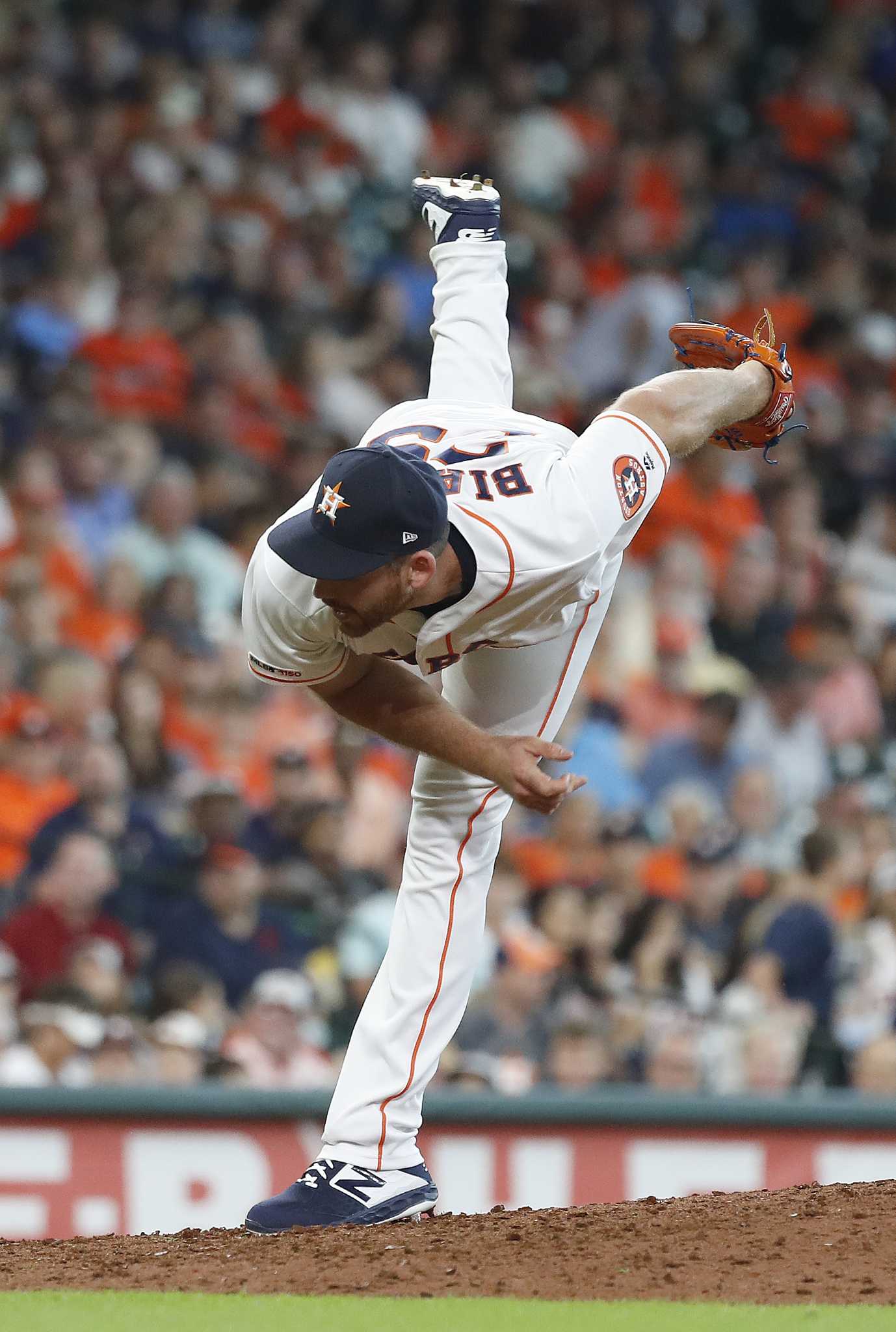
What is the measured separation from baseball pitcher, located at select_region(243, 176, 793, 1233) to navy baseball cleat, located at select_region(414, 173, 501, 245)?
125 millimetres

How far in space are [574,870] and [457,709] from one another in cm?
320

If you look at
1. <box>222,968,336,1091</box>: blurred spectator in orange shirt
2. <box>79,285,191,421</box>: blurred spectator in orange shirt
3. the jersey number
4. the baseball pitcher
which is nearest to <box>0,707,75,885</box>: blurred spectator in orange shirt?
<box>222,968,336,1091</box>: blurred spectator in orange shirt

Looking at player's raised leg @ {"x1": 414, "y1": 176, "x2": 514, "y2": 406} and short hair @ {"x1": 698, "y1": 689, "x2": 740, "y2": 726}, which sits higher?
short hair @ {"x1": 698, "y1": 689, "x2": 740, "y2": 726}

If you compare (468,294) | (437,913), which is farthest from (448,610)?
(468,294)

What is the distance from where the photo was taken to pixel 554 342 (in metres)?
10.5

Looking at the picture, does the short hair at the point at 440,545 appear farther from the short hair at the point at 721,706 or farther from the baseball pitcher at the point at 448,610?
the short hair at the point at 721,706

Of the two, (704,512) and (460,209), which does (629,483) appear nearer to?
(460,209)

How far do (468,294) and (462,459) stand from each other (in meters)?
0.82

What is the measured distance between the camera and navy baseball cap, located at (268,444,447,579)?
3.52 m

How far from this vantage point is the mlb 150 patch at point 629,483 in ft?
12.7

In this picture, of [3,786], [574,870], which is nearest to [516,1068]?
[574,870]

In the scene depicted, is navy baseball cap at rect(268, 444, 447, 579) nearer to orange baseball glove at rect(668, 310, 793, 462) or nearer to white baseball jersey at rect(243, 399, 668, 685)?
white baseball jersey at rect(243, 399, 668, 685)

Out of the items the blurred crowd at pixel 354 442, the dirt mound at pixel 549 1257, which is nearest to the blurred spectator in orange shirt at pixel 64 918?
the blurred crowd at pixel 354 442

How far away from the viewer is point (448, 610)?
3.71 metres
